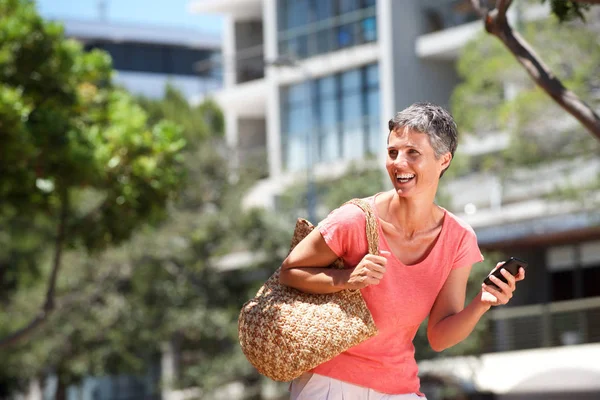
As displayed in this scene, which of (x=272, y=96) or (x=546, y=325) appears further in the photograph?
(x=272, y=96)

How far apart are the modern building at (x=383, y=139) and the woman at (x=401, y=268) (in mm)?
18129

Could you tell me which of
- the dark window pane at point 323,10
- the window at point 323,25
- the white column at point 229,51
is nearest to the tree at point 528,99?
the window at point 323,25

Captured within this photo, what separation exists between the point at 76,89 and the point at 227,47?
31641 millimetres

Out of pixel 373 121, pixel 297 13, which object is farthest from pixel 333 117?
pixel 297 13

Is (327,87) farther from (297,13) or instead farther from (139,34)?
(139,34)

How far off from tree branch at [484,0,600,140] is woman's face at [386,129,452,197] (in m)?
3.62

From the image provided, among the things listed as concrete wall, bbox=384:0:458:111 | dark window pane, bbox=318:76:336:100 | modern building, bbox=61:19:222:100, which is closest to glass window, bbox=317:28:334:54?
dark window pane, bbox=318:76:336:100

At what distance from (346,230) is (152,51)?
215ft

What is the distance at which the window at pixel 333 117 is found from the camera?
130 feet

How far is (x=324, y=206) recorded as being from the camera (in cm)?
3275

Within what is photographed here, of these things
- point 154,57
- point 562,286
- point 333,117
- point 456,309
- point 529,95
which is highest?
point 154,57

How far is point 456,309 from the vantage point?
466 centimetres

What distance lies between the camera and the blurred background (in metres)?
16.9

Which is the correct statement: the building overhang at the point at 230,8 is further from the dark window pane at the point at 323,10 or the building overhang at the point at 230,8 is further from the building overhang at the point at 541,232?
the building overhang at the point at 541,232
